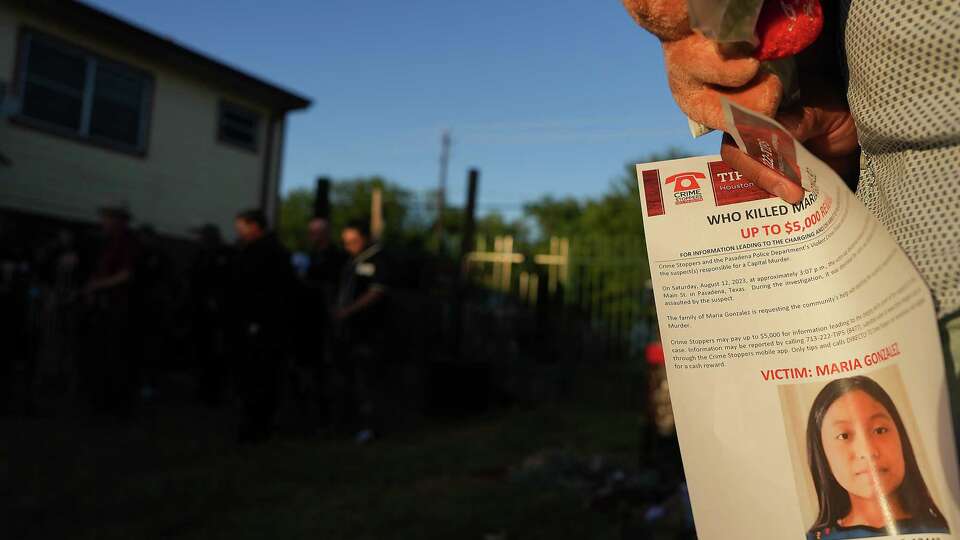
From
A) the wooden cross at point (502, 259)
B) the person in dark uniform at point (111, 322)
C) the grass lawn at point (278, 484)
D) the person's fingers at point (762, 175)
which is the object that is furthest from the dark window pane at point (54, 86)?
the person's fingers at point (762, 175)

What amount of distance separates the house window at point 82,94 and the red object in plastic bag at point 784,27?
1188 cm

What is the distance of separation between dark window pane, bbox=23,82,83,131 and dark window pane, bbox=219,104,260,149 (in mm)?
2574

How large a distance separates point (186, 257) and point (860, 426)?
41.3 ft

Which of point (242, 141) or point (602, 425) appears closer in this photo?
point (602, 425)

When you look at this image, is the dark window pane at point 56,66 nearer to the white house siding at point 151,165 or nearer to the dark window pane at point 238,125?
the white house siding at point 151,165

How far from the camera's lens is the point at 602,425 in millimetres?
7070

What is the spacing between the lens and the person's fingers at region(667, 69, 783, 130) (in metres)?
0.93

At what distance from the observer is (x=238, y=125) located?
1387cm

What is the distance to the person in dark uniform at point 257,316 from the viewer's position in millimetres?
5773

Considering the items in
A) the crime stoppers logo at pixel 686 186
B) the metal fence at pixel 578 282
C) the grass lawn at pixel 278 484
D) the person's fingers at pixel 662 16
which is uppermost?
the metal fence at pixel 578 282

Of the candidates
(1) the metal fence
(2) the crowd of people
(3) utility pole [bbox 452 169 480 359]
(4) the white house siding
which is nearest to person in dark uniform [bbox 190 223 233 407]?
(2) the crowd of people

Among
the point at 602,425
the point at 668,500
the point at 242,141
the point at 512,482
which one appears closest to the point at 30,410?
the point at 512,482

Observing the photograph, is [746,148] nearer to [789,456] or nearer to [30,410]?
[789,456]

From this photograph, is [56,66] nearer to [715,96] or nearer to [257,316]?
[257,316]
